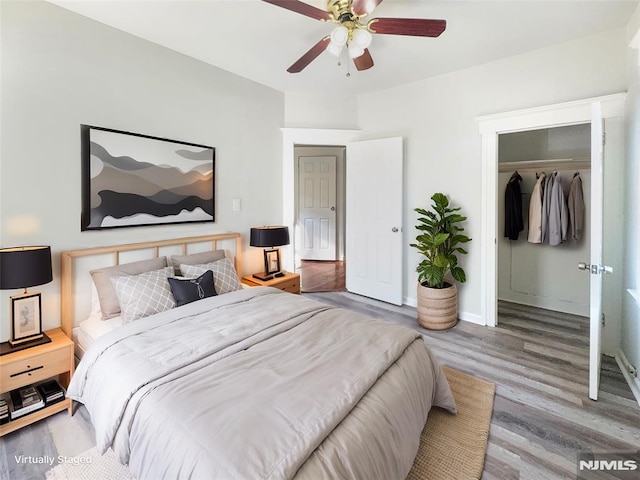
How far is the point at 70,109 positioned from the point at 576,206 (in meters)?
4.73

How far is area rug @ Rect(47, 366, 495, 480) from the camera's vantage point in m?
1.55

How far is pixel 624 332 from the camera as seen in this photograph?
8.21ft

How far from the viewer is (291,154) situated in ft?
13.1

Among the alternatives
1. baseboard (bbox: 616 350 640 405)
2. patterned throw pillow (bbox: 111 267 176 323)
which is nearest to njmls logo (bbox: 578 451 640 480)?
baseboard (bbox: 616 350 640 405)

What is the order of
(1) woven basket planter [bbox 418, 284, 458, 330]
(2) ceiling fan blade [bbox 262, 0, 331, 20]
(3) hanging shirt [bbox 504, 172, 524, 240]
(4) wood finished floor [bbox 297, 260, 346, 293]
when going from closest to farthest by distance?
(2) ceiling fan blade [bbox 262, 0, 331, 20] → (1) woven basket planter [bbox 418, 284, 458, 330] → (3) hanging shirt [bbox 504, 172, 524, 240] → (4) wood finished floor [bbox 297, 260, 346, 293]

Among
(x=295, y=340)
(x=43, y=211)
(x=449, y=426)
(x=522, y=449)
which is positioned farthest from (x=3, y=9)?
(x=522, y=449)

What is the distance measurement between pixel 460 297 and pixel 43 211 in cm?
381

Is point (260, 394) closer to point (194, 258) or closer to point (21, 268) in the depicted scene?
point (21, 268)

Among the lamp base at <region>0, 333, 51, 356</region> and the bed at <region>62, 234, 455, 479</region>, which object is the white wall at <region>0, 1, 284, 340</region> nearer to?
the lamp base at <region>0, 333, 51, 356</region>

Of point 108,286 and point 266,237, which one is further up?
point 266,237

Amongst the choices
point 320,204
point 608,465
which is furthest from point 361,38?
point 320,204

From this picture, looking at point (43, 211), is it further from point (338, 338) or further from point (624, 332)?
point (624, 332)

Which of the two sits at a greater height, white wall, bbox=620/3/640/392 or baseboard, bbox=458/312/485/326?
white wall, bbox=620/3/640/392

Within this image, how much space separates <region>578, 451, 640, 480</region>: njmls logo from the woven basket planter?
162cm
